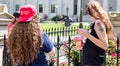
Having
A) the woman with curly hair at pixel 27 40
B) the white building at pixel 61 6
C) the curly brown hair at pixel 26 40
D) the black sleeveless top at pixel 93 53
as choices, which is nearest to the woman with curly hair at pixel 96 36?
the black sleeveless top at pixel 93 53

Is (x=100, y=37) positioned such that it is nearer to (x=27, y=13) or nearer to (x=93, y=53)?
(x=93, y=53)

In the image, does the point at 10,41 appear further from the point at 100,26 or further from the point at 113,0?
the point at 113,0

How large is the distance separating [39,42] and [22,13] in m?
0.39

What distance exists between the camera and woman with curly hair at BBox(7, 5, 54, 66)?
4.49 metres

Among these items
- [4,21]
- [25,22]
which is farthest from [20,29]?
[4,21]

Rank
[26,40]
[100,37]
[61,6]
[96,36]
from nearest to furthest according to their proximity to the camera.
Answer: [26,40] < [100,37] < [96,36] < [61,6]

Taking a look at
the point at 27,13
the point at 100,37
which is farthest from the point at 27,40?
the point at 100,37

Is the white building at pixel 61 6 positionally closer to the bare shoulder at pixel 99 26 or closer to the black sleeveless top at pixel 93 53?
the black sleeveless top at pixel 93 53

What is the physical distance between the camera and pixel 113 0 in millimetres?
78688

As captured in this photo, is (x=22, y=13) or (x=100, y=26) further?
(x=100, y=26)

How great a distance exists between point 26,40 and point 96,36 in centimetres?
121

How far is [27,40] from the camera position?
4508 mm

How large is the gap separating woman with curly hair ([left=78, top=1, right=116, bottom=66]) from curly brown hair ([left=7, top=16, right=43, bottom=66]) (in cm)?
98

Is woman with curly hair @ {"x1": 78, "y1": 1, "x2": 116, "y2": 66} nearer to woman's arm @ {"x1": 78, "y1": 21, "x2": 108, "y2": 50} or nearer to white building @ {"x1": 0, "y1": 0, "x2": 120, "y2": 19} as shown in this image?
woman's arm @ {"x1": 78, "y1": 21, "x2": 108, "y2": 50}
